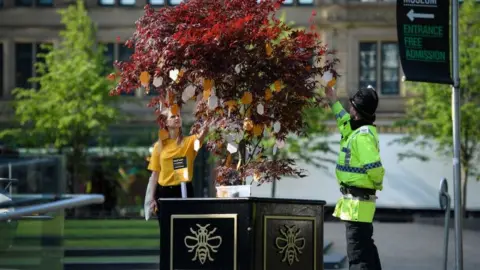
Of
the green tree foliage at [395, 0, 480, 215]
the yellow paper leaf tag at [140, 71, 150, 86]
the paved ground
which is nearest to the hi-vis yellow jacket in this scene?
the yellow paper leaf tag at [140, 71, 150, 86]

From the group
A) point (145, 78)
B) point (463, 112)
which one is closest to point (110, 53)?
point (463, 112)

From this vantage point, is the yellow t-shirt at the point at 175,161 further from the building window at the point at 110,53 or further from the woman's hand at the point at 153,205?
the building window at the point at 110,53

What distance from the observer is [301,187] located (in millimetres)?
37500

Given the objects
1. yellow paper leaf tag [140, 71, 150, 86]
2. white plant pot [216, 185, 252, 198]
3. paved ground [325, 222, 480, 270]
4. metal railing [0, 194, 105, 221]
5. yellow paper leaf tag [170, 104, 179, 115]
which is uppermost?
yellow paper leaf tag [140, 71, 150, 86]

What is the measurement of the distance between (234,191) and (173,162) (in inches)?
86.8

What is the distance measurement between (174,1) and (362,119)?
32.8 metres

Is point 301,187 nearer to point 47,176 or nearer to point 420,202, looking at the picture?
point 420,202

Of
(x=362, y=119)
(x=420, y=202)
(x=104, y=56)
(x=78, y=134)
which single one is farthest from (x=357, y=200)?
(x=104, y=56)

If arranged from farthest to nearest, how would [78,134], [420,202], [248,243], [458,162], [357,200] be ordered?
[78,134], [420,202], [458,162], [357,200], [248,243]

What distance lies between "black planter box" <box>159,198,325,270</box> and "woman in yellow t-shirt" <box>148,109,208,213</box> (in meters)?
2.40

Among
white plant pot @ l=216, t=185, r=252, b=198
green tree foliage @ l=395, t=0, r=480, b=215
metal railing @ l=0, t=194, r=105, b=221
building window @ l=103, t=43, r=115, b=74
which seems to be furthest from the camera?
building window @ l=103, t=43, r=115, b=74

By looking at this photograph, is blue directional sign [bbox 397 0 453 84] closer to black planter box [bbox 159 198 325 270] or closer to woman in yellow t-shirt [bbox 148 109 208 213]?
woman in yellow t-shirt [bbox 148 109 208 213]

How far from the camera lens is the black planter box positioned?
886 centimetres

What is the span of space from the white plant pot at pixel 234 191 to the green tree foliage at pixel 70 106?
105ft
